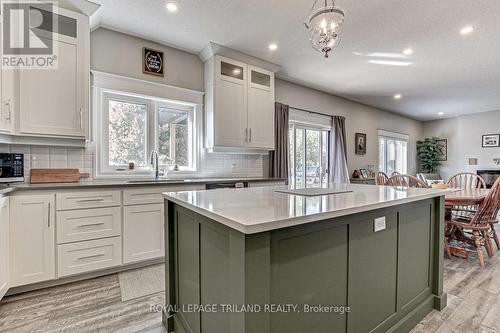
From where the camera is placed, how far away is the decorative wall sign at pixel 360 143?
5957 mm

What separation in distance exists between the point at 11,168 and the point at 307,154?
444cm

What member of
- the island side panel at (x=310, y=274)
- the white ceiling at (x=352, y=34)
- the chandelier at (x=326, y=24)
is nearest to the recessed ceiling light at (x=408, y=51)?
the white ceiling at (x=352, y=34)

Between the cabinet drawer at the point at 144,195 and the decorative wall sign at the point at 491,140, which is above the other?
the decorative wall sign at the point at 491,140

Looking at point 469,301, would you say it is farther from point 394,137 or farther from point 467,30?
point 394,137

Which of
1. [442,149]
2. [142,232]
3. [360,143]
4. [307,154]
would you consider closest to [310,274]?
[142,232]

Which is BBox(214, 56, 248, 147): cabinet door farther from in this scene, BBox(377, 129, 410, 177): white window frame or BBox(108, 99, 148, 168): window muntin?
BBox(377, 129, 410, 177): white window frame

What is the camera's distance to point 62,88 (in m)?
2.41

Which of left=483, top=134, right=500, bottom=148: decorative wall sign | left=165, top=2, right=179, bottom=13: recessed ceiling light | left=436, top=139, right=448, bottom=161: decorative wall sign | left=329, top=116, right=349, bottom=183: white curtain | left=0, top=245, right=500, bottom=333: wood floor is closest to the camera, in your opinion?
left=0, top=245, right=500, bottom=333: wood floor

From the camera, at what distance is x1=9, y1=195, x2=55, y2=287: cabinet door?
6.71 feet

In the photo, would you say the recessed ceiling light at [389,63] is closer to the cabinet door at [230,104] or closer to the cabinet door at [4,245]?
the cabinet door at [230,104]

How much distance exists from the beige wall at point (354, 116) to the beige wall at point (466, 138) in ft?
2.74

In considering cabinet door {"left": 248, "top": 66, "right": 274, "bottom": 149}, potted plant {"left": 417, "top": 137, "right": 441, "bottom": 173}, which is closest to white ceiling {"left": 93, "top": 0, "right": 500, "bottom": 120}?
cabinet door {"left": 248, "top": 66, "right": 274, "bottom": 149}

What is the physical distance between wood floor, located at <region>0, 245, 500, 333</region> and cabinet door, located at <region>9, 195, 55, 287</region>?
19cm

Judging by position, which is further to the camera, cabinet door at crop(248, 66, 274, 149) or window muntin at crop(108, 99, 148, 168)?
cabinet door at crop(248, 66, 274, 149)
